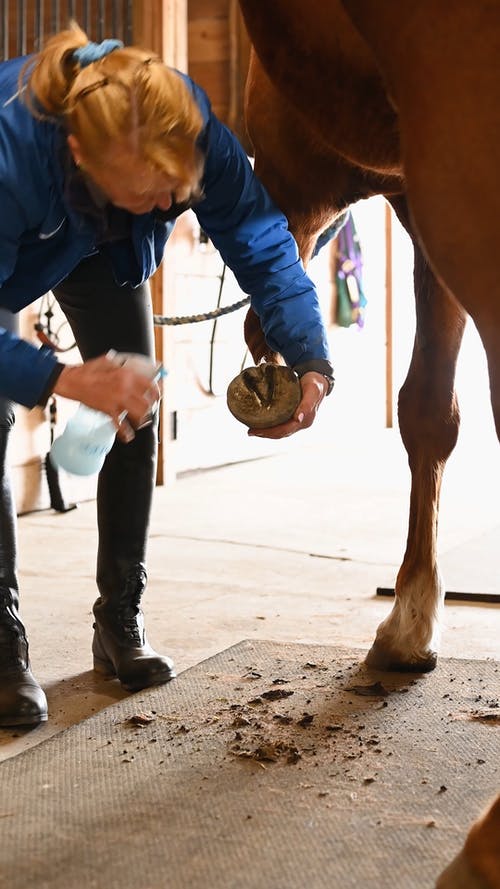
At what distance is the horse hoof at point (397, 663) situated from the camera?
1.78m

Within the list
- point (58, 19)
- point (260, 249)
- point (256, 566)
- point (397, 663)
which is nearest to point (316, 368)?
point (260, 249)

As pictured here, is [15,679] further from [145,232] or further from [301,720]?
[145,232]

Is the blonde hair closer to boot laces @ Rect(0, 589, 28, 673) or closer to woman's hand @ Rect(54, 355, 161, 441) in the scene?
woman's hand @ Rect(54, 355, 161, 441)

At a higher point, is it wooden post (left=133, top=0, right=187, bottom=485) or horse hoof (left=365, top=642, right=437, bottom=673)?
wooden post (left=133, top=0, right=187, bottom=485)

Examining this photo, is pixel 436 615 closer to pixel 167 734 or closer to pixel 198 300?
pixel 167 734

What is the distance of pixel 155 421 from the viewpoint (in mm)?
1806

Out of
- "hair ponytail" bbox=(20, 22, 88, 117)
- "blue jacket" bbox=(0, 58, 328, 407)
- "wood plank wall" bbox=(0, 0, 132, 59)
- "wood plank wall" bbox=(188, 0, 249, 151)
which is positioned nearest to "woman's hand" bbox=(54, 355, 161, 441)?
"blue jacket" bbox=(0, 58, 328, 407)

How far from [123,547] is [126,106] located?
2.62 ft

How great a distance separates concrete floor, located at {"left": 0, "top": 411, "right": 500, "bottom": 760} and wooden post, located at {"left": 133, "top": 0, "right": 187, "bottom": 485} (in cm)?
50

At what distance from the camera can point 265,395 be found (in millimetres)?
1514

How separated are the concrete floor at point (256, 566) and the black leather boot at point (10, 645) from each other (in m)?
0.03

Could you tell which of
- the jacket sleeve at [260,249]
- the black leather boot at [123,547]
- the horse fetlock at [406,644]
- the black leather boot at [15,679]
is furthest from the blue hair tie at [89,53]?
the horse fetlock at [406,644]

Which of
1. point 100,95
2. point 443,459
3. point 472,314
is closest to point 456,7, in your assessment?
point 472,314

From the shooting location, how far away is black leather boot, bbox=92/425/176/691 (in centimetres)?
180
